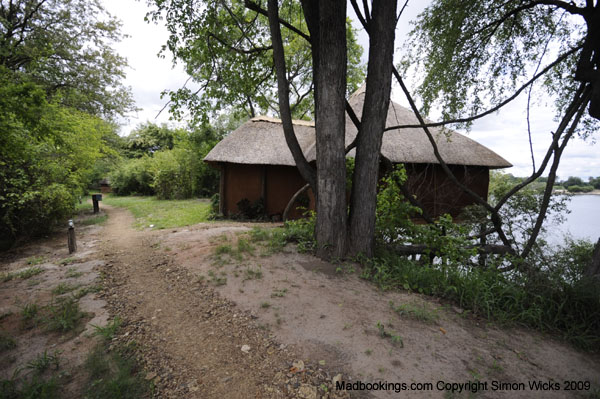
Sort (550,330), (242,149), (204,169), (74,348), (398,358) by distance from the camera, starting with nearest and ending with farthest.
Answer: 1. (398,358)
2. (74,348)
3. (550,330)
4. (242,149)
5. (204,169)

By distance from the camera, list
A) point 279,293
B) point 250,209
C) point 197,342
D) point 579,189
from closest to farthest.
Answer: point 197,342 < point 279,293 < point 579,189 < point 250,209

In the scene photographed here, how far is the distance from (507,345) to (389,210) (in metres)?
2.71

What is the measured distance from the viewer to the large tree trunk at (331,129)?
4027 mm

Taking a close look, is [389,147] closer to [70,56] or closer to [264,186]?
[264,186]

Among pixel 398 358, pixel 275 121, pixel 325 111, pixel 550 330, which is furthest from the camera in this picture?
pixel 275 121

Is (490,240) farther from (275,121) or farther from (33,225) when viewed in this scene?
(33,225)

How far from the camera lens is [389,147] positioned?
903 centimetres

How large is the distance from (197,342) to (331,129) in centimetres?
342

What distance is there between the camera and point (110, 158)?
16.3m

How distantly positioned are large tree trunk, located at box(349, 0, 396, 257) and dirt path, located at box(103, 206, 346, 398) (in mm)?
2406

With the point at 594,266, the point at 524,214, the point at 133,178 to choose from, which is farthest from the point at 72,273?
the point at 133,178

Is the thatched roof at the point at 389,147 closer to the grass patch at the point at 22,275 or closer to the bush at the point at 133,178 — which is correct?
the grass patch at the point at 22,275

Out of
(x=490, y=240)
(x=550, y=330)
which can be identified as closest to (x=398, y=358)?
(x=550, y=330)

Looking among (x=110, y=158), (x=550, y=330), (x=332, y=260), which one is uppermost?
(x=110, y=158)
